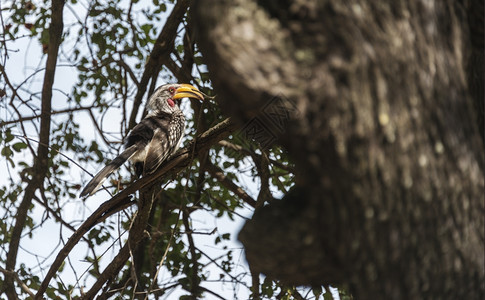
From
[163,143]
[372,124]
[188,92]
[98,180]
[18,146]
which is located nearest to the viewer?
[372,124]

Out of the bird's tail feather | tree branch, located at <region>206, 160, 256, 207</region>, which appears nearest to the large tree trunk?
the bird's tail feather

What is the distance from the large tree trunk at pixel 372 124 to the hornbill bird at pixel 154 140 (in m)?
2.31

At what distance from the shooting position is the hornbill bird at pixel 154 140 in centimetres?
393

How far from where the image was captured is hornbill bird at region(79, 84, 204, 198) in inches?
155

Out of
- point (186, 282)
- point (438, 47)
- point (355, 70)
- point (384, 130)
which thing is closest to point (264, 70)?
point (355, 70)

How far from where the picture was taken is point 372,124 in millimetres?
1503

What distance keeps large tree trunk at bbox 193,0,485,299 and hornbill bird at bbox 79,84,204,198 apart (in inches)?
91.0

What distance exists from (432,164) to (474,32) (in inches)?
28.7

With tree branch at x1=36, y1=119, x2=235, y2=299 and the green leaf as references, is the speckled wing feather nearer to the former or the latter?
tree branch at x1=36, y1=119, x2=235, y2=299

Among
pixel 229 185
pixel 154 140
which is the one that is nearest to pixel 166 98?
pixel 154 140

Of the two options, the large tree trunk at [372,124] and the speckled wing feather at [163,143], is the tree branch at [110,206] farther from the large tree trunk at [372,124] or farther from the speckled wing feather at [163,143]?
the large tree trunk at [372,124]

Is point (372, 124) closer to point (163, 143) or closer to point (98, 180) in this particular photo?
point (98, 180)

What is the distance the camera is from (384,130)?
151 centimetres

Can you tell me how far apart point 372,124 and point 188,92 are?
10.9 feet
